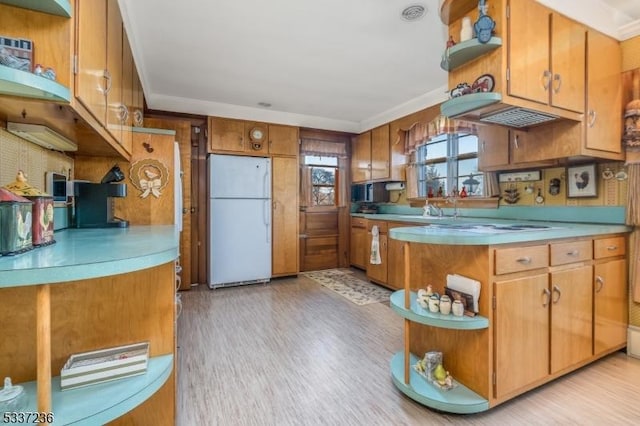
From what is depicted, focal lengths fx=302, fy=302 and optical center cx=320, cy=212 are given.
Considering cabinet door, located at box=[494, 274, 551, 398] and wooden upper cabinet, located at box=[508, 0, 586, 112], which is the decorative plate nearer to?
wooden upper cabinet, located at box=[508, 0, 586, 112]

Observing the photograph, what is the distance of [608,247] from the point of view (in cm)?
217

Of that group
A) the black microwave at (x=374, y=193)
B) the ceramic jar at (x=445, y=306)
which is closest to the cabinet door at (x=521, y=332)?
the ceramic jar at (x=445, y=306)

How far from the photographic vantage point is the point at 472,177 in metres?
3.53

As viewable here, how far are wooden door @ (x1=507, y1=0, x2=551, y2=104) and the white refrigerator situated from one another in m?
3.20

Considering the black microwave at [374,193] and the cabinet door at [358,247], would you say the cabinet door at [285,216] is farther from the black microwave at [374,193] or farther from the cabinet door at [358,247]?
the black microwave at [374,193]

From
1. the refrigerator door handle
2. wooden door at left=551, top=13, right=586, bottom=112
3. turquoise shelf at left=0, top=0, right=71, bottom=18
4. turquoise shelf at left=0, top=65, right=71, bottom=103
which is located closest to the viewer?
turquoise shelf at left=0, top=65, right=71, bottom=103

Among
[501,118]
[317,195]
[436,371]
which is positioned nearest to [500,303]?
[436,371]

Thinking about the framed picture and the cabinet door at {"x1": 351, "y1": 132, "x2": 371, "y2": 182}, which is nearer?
the framed picture

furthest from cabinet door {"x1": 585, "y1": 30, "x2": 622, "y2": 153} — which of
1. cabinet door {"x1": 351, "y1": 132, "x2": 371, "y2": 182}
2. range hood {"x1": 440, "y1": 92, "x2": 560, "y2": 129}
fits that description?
cabinet door {"x1": 351, "y1": 132, "x2": 371, "y2": 182}

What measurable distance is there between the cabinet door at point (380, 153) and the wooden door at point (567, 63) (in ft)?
8.28

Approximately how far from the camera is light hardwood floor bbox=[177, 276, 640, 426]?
1614mm

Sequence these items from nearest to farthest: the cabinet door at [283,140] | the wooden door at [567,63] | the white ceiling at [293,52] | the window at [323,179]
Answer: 1. the wooden door at [567,63]
2. the white ceiling at [293,52]
3. the cabinet door at [283,140]
4. the window at [323,179]

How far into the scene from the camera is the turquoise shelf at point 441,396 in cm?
157

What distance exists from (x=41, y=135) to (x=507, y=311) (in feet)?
8.29
